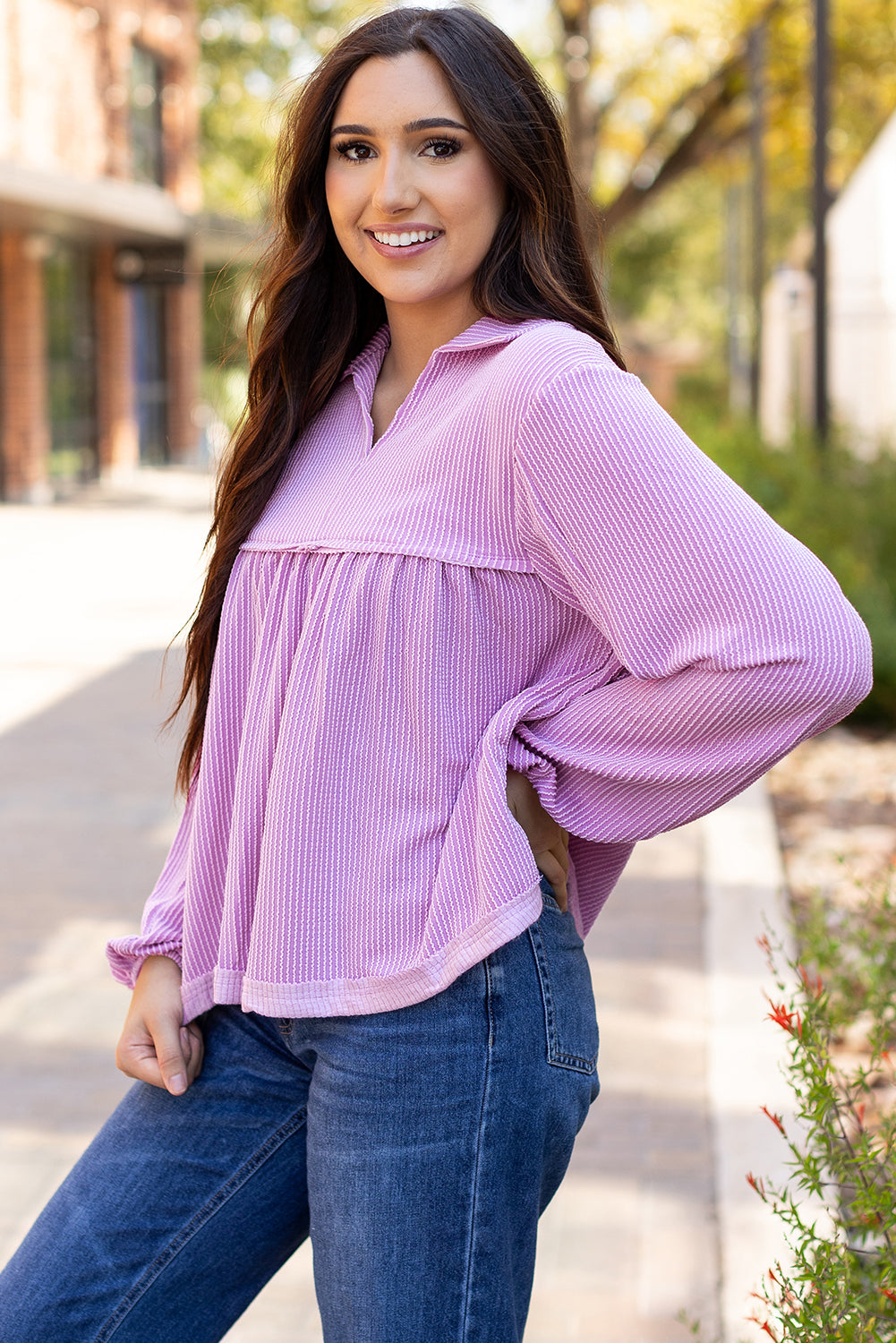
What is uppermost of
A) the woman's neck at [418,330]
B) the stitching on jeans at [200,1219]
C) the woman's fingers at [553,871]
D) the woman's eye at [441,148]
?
the woman's eye at [441,148]

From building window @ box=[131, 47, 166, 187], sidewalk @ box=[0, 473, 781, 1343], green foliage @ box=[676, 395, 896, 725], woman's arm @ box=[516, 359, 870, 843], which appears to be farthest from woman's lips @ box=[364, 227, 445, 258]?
building window @ box=[131, 47, 166, 187]

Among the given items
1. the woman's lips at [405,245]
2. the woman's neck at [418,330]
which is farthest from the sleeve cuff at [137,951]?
the woman's lips at [405,245]

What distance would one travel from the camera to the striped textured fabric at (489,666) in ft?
4.78

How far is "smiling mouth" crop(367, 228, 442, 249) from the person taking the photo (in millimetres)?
1680

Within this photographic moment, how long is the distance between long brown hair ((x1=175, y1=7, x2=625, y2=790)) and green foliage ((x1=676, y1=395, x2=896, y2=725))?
5206 mm

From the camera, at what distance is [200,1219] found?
65.8 inches

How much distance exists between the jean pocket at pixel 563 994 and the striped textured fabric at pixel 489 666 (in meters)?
0.06

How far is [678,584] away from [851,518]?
705cm

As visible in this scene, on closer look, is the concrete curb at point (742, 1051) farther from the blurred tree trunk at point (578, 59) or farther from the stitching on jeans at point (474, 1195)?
the blurred tree trunk at point (578, 59)

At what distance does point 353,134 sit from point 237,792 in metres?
0.74

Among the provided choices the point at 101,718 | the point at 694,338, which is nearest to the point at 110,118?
the point at 101,718

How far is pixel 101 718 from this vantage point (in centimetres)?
795

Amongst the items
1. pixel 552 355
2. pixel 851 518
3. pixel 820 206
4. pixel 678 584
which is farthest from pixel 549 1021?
pixel 820 206

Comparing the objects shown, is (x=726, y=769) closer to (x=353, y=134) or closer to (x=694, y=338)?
(x=353, y=134)
